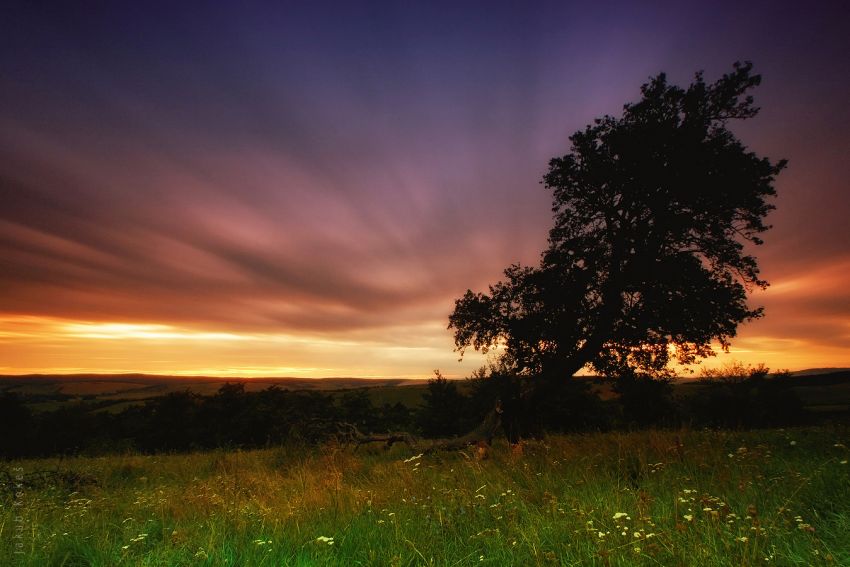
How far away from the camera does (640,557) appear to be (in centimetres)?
340

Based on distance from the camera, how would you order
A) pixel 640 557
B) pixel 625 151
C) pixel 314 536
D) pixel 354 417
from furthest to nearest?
1. pixel 354 417
2. pixel 625 151
3. pixel 314 536
4. pixel 640 557

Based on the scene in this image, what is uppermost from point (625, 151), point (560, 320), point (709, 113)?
point (709, 113)

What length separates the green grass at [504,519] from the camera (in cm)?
358

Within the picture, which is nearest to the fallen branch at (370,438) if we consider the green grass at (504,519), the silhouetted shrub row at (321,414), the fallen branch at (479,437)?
the fallen branch at (479,437)

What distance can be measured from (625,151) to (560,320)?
19.7 ft

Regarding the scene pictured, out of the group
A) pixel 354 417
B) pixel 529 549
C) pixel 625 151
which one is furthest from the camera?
pixel 354 417

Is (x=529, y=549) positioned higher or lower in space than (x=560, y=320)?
lower

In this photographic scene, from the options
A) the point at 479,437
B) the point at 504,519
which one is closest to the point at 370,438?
the point at 479,437

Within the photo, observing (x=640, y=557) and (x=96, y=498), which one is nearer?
(x=640, y=557)

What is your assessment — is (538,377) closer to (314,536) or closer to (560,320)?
(560,320)

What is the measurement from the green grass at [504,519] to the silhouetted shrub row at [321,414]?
15.5 m

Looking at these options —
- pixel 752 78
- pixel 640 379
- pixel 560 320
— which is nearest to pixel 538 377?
pixel 560 320

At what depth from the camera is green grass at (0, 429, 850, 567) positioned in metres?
3.58

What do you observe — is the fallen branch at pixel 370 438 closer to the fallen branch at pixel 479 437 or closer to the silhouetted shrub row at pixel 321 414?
the fallen branch at pixel 479 437
